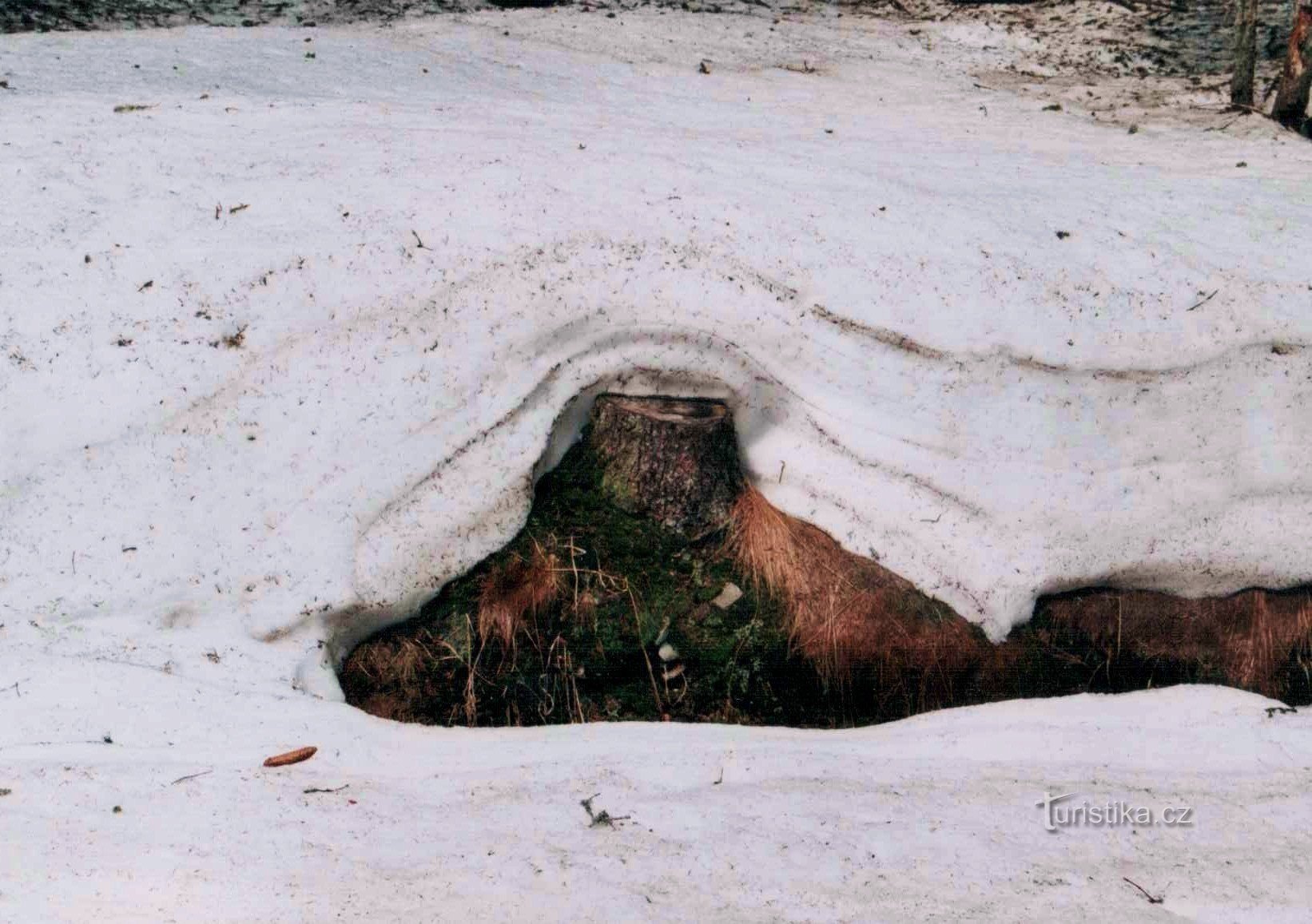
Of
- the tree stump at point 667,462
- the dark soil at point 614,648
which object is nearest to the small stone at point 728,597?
the dark soil at point 614,648

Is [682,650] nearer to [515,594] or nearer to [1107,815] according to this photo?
[515,594]

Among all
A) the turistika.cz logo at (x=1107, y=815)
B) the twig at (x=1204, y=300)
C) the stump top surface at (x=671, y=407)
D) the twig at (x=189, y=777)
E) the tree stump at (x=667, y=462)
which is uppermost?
the twig at (x=1204, y=300)

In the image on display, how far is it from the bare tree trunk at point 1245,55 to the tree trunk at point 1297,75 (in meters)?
0.18

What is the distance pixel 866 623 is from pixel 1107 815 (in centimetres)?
121

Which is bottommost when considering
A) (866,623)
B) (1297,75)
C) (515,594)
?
(866,623)

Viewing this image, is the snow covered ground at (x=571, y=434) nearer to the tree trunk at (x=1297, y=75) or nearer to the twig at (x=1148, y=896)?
the twig at (x=1148, y=896)

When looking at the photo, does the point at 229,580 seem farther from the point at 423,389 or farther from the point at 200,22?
the point at 200,22

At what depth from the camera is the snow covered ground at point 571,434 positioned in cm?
349

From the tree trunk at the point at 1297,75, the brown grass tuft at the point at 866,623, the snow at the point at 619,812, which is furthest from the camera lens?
the tree trunk at the point at 1297,75

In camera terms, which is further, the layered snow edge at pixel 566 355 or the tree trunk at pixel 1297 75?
the tree trunk at pixel 1297 75

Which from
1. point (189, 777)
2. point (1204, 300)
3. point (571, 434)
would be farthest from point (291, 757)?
point (1204, 300)

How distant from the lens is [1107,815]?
3729mm

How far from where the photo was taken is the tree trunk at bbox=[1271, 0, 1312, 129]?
19.4 ft

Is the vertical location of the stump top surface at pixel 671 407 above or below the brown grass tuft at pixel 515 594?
above
